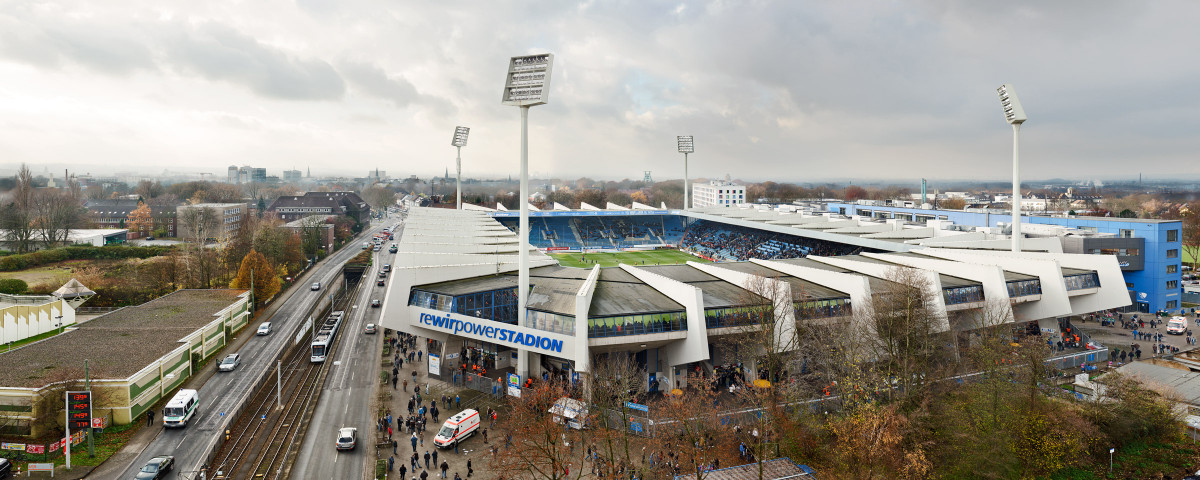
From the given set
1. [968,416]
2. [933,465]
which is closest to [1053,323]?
[968,416]

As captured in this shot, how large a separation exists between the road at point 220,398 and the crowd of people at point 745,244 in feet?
164

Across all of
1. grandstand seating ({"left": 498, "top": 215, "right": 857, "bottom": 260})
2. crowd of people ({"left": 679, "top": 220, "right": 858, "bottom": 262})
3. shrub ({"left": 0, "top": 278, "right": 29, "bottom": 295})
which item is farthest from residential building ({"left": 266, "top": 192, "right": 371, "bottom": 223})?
shrub ({"left": 0, "top": 278, "right": 29, "bottom": 295})

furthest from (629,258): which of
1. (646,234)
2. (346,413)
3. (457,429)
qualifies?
(457,429)

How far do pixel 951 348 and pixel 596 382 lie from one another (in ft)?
68.1

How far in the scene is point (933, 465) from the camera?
71.3 ft

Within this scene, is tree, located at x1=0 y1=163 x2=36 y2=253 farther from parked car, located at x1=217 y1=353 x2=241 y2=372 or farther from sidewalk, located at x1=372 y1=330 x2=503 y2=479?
sidewalk, located at x1=372 y1=330 x2=503 y2=479

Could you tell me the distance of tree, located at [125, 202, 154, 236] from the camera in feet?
285

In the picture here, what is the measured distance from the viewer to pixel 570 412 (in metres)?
24.6

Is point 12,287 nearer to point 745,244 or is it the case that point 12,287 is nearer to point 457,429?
point 457,429

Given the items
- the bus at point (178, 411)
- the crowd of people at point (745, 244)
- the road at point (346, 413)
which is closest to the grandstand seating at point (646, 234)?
the crowd of people at point (745, 244)

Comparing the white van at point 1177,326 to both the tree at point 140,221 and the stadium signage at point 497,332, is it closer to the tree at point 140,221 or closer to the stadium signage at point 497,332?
the stadium signage at point 497,332

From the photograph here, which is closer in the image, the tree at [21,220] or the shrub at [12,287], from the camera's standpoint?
the shrub at [12,287]

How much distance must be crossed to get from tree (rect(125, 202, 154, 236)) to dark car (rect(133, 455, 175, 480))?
82480 millimetres

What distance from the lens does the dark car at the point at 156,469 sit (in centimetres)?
2078
